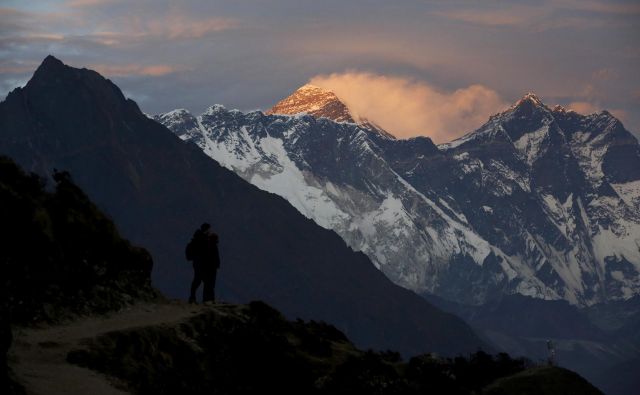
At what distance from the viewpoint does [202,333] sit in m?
39.7

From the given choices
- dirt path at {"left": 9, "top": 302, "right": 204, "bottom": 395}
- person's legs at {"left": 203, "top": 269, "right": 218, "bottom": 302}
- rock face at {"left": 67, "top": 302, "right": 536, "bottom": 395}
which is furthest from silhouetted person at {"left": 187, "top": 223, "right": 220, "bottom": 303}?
dirt path at {"left": 9, "top": 302, "right": 204, "bottom": 395}

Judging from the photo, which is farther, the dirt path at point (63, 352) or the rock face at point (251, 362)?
the rock face at point (251, 362)

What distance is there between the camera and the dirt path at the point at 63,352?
31045mm

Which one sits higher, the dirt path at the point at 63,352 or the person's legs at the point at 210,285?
the person's legs at the point at 210,285

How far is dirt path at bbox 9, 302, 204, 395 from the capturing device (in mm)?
31045

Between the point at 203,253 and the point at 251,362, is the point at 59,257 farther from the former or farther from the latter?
the point at 203,253

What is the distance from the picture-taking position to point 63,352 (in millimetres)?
34094

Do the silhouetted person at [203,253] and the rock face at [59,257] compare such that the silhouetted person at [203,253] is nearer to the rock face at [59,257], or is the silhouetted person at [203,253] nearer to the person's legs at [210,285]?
the person's legs at [210,285]

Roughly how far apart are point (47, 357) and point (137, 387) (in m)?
2.43

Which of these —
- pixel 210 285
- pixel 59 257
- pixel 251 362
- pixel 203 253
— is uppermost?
pixel 203 253

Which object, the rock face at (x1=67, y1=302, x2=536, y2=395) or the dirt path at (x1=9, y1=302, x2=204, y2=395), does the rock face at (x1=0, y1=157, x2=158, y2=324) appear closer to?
the dirt path at (x1=9, y1=302, x2=204, y2=395)

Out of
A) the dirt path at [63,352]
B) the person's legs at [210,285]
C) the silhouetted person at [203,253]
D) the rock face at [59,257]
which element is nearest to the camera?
the dirt path at [63,352]

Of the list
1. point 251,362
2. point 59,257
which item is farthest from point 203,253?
point 59,257

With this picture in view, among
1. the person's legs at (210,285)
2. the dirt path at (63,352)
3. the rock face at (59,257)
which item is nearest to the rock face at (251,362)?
the dirt path at (63,352)
